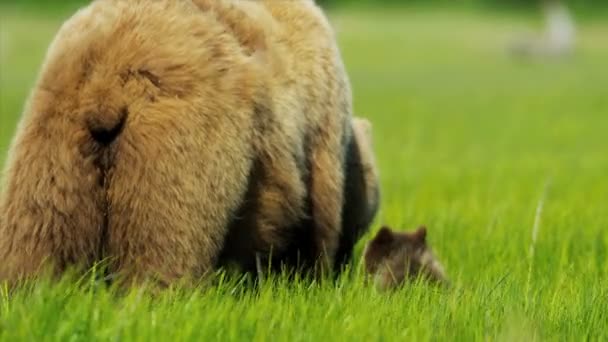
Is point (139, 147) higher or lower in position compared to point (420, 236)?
higher

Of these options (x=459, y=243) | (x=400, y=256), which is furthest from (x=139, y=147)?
(x=459, y=243)

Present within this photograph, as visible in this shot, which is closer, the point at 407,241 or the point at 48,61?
the point at 48,61

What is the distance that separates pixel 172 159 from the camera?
11.8 ft

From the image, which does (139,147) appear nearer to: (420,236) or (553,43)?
(420,236)

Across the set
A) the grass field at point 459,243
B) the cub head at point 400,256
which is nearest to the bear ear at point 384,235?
the cub head at point 400,256

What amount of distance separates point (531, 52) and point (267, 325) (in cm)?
2986

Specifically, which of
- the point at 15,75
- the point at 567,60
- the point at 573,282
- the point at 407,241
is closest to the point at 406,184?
the point at 407,241

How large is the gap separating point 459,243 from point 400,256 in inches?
37.5

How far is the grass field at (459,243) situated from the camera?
3.27 metres

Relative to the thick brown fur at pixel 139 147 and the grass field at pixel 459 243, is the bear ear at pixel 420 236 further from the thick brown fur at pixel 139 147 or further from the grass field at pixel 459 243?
the thick brown fur at pixel 139 147

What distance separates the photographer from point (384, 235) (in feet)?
17.1

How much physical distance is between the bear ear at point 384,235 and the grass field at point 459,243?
333 mm

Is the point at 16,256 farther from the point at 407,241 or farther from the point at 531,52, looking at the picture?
the point at 531,52

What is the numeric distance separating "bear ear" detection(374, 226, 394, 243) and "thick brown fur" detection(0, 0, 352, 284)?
4.25ft
